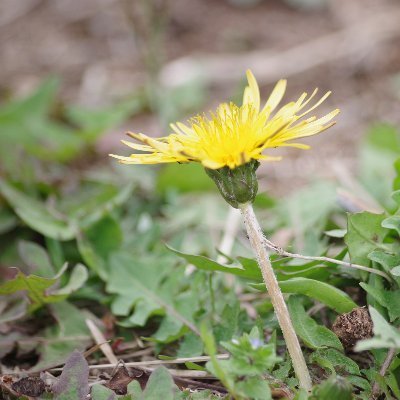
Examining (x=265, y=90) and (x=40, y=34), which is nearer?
(x=265, y=90)

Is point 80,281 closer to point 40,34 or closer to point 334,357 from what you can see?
point 334,357

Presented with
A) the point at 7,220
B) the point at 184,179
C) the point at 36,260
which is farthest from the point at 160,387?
the point at 184,179

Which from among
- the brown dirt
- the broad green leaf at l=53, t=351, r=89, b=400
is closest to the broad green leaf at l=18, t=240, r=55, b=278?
the broad green leaf at l=53, t=351, r=89, b=400

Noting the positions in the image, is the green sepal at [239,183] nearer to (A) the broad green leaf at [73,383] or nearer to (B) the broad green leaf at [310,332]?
(B) the broad green leaf at [310,332]

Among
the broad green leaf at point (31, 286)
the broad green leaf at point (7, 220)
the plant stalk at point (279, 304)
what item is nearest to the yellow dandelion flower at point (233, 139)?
the plant stalk at point (279, 304)

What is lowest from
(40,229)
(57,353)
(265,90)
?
(265,90)

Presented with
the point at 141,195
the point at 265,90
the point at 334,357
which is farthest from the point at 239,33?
the point at 334,357
